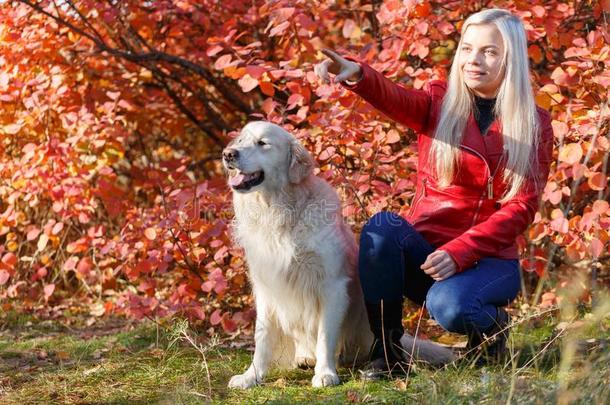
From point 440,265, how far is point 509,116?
2.02 feet

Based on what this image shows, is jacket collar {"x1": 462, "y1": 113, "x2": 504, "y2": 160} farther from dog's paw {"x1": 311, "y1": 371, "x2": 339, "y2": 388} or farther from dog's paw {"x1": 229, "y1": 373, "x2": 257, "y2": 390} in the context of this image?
dog's paw {"x1": 229, "y1": 373, "x2": 257, "y2": 390}

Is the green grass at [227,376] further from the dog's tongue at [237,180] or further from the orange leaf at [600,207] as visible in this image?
the dog's tongue at [237,180]

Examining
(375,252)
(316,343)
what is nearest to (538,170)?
(375,252)

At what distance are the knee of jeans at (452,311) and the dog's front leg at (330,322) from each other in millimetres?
349

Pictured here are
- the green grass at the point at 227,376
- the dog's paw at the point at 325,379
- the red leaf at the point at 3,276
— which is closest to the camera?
the green grass at the point at 227,376

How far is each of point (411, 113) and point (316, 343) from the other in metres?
0.99

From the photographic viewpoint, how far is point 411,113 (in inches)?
118

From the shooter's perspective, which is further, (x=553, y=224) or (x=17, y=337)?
(x=17, y=337)

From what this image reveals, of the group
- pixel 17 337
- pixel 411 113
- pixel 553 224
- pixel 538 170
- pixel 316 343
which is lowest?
pixel 17 337

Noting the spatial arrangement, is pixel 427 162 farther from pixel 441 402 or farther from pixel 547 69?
pixel 547 69

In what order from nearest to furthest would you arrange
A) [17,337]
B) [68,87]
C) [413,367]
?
[413,367] < [17,337] < [68,87]

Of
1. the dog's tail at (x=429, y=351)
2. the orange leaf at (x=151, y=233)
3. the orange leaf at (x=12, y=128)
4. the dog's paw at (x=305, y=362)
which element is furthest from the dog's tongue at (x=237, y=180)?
the orange leaf at (x=12, y=128)

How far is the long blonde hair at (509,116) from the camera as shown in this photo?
2824 mm

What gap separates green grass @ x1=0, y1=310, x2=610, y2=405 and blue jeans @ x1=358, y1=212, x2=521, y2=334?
0.53ft
